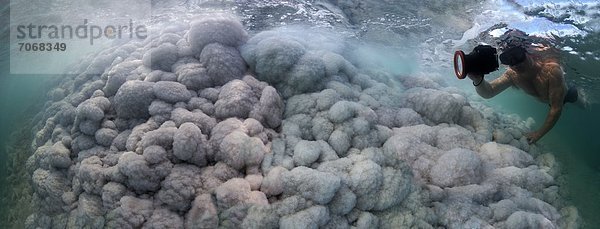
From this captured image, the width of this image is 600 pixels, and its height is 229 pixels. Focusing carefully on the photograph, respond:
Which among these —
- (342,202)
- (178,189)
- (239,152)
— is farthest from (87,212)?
(342,202)

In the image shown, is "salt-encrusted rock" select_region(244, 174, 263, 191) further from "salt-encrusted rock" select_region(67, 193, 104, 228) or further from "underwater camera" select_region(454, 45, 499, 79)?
"underwater camera" select_region(454, 45, 499, 79)

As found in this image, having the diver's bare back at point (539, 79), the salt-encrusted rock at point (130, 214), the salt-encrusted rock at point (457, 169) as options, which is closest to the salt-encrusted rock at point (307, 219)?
the salt-encrusted rock at point (130, 214)

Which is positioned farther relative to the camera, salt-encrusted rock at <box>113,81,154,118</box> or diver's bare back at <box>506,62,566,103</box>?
diver's bare back at <box>506,62,566,103</box>

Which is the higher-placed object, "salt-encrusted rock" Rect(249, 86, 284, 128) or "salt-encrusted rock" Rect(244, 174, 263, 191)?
"salt-encrusted rock" Rect(249, 86, 284, 128)

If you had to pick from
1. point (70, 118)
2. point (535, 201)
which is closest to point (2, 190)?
point (70, 118)

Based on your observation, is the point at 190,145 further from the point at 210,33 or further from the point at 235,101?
the point at 210,33

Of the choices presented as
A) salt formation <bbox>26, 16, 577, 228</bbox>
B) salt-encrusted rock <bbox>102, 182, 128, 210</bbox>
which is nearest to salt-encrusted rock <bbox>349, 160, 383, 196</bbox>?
salt formation <bbox>26, 16, 577, 228</bbox>

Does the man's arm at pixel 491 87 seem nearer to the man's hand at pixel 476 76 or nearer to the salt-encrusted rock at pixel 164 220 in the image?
the man's hand at pixel 476 76
